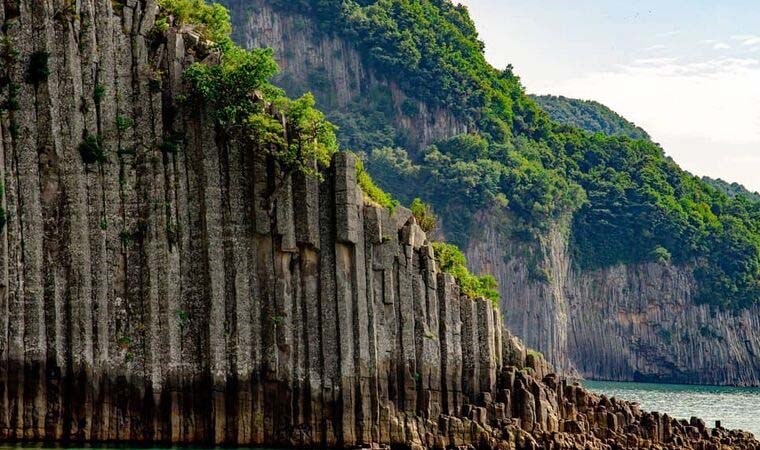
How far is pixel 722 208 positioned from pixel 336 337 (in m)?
126

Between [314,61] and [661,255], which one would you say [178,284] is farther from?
[314,61]

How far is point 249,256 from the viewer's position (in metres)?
59.8

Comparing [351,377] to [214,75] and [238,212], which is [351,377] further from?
[214,75]

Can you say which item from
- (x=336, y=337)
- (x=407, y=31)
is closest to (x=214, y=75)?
(x=336, y=337)

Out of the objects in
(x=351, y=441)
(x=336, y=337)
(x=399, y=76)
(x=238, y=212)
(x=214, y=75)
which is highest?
(x=399, y=76)

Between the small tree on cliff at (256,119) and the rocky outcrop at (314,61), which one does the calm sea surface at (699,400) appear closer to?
the small tree on cliff at (256,119)

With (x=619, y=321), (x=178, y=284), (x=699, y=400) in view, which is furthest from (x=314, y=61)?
(x=178, y=284)

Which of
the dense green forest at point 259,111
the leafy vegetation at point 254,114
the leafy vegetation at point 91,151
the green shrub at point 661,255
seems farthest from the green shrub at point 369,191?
the green shrub at point 661,255

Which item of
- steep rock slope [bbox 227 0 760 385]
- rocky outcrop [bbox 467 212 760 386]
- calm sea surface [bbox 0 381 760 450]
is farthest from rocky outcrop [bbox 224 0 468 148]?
calm sea surface [bbox 0 381 760 450]

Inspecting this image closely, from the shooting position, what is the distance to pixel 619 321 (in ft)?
558

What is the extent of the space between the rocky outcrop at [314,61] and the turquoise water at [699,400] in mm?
50390

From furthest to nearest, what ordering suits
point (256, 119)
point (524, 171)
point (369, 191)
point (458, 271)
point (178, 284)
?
point (524, 171), point (458, 271), point (369, 191), point (256, 119), point (178, 284)

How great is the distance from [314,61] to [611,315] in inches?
1980

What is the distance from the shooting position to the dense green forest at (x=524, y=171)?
6624 inches
